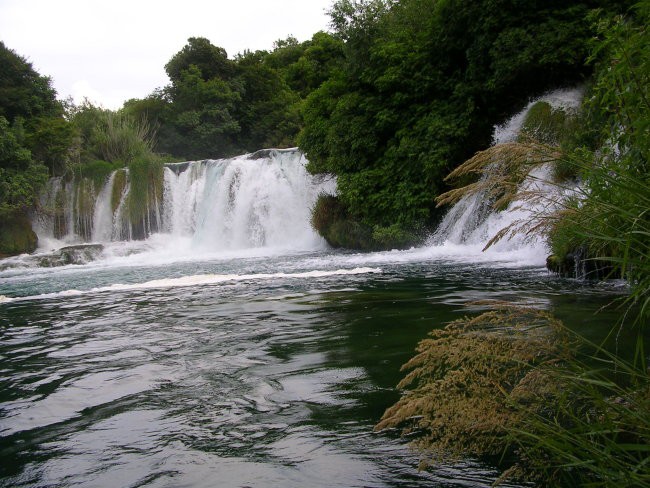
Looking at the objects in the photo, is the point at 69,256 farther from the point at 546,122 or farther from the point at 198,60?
the point at 198,60

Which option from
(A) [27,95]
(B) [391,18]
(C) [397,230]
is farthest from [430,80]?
(A) [27,95]

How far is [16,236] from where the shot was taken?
989 inches

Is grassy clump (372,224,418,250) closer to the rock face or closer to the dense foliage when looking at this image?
the dense foliage

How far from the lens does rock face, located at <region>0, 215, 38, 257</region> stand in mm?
24734

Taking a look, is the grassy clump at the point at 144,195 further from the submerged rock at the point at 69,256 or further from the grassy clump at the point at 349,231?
the grassy clump at the point at 349,231

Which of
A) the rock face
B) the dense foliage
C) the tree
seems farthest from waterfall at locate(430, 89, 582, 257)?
the tree

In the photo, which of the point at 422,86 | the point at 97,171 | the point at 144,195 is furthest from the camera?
the point at 97,171

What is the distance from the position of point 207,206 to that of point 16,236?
904cm

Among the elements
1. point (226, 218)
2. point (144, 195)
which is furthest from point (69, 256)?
point (226, 218)

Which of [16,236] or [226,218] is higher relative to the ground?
[226,218]

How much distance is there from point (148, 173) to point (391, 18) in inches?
527

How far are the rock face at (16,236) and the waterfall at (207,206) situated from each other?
83 cm

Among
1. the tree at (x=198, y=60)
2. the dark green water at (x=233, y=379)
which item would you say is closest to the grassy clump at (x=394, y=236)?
the dark green water at (x=233, y=379)

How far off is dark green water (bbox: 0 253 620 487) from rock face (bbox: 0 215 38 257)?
17.0 m
